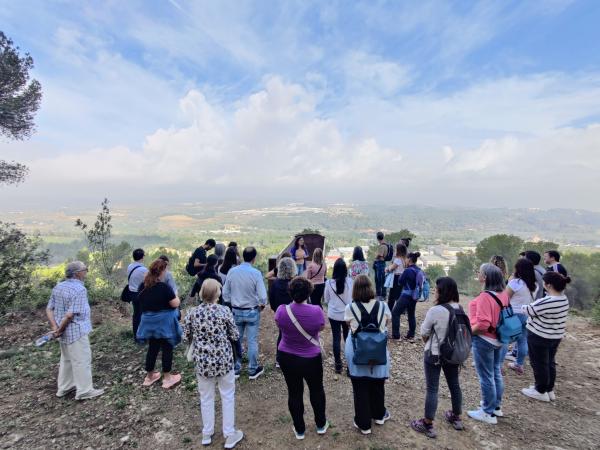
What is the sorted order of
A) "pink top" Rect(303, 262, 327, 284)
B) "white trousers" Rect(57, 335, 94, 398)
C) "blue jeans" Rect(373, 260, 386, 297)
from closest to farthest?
1. "white trousers" Rect(57, 335, 94, 398)
2. "pink top" Rect(303, 262, 327, 284)
3. "blue jeans" Rect(373, 260, 386, 297)

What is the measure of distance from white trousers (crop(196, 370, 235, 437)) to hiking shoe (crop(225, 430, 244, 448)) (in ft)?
0.12

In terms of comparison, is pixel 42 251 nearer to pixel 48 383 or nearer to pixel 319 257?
pixel 48 383

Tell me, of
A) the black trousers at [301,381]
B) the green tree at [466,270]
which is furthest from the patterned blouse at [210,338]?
the green tree at [466,270]

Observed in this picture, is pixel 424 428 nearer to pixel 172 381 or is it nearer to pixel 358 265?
pixel 358 265

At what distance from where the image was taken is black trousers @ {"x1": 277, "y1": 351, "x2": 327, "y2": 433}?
2.97m

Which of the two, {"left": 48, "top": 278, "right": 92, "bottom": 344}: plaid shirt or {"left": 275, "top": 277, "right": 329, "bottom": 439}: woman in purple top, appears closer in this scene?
{"left": 275, "top": 277, "right": 329, "bottom": 439}: woman in purple top

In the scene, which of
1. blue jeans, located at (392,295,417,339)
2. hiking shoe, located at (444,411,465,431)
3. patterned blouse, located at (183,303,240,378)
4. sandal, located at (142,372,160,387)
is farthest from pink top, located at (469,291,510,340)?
→ sandal, located at (142,372,160,387)

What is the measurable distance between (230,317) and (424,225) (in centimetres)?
9293

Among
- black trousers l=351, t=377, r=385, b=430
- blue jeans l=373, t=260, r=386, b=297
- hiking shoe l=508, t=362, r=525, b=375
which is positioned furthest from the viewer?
blue jeans l=373, t=260, r=386, b=297

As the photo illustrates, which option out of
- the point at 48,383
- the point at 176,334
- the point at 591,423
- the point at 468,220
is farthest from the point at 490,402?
the point at 468,220

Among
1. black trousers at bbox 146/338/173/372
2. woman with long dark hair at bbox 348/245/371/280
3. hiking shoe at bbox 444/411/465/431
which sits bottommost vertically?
hiking shoe at bbox 444/411/465/431

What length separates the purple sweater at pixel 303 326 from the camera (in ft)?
9.64

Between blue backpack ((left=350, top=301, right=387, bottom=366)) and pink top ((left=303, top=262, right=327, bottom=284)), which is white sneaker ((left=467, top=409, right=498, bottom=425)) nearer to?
blue backpack ((left=350, top=301, right=387, bottom=366))

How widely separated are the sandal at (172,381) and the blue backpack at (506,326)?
4.47 m
